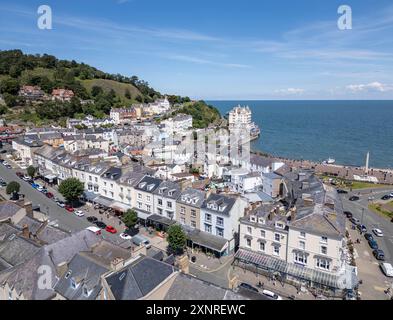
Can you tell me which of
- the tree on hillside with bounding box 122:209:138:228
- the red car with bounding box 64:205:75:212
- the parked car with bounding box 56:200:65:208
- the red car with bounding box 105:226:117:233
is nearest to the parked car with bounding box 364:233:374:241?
the tree on hillside with bounding box 122:209:138:228

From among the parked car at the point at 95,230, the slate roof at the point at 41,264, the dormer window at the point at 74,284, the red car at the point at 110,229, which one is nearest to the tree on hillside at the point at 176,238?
the slate roof at the point at 41,264

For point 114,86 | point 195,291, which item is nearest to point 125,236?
point 195,291

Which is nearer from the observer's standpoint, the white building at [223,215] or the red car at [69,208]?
the white building at [223,215]

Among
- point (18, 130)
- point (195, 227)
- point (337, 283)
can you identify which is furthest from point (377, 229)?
point (18, 130)

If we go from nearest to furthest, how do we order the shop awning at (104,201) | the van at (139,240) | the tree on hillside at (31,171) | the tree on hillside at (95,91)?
the van at (139,240)
the shop awning at (104,201)
the tree on hillside at (31,171)
the tree on hillside at (95,91)

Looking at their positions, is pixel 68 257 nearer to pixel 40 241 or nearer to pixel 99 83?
pixel 40 241

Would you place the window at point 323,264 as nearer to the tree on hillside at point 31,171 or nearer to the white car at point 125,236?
the white car at point 125,236
